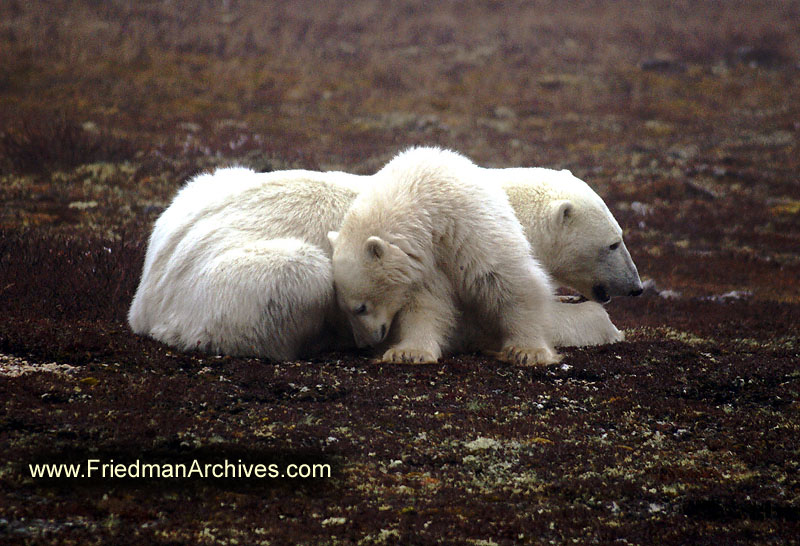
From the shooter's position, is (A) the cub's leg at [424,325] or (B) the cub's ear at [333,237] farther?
(B) the cub's ear at [333,237]

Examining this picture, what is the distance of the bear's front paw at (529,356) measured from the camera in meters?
6.70

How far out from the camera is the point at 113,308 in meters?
8.39

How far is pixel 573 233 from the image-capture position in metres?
7.50

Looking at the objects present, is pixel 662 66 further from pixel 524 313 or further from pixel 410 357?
pixel 410 357

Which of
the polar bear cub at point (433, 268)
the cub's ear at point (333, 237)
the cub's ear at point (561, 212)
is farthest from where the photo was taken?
the cub's ear at point (561, 212)

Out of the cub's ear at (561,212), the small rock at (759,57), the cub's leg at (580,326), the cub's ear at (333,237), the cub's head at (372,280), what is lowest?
the cub's leg at (580,326)

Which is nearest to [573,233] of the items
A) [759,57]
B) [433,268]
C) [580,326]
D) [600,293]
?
[600,293]

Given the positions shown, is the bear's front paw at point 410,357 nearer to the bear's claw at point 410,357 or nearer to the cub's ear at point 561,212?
the bear's claw at point 410,357

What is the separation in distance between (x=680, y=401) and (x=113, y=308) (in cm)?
563

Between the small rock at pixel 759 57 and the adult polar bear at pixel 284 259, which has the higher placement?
the small rock at pixel 759 57

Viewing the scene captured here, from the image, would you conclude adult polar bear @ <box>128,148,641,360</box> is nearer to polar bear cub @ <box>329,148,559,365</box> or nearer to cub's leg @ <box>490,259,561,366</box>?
polar bear cub @ <box>329,148,559,365</box>

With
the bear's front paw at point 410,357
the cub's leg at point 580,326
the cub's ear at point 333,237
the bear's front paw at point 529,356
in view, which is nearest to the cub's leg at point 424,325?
the bear's front paw at point 410,357

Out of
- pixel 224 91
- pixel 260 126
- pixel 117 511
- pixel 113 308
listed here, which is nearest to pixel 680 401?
pixel 117 511

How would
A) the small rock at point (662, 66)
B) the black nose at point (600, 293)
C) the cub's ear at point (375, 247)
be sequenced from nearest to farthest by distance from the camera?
the cub's ear at point (375, 247)
the black nose at point (600, 293)
the small rock at point (662, 66)
